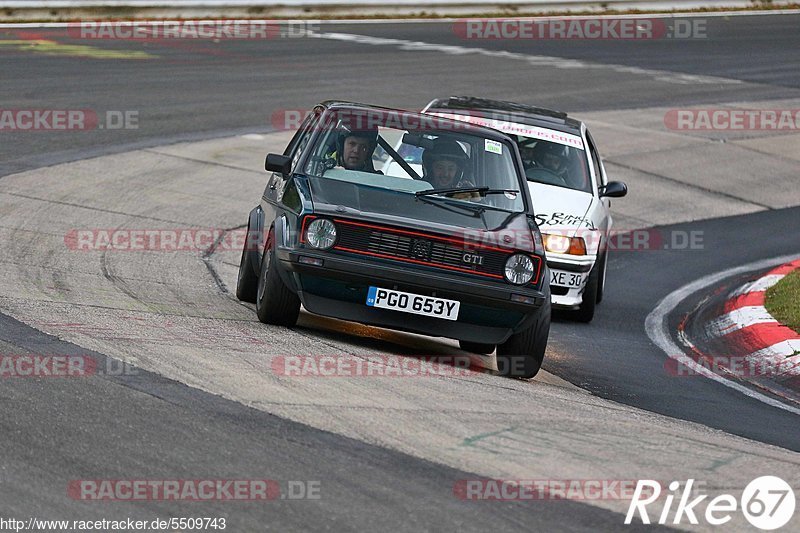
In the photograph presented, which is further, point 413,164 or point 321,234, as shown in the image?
point 413,164

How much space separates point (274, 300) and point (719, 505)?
11.1 ft

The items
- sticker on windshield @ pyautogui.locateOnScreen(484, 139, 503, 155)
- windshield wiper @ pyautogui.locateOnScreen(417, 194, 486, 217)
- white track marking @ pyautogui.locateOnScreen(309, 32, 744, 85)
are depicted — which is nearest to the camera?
windshield wiper @ pyautogui.locateOnScreen(417, 194, 486, 217)

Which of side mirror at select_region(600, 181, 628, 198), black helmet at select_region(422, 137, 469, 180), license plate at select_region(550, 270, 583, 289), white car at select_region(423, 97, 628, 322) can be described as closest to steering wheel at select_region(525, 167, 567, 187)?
white car at select_region(423, 97, 628, 322)

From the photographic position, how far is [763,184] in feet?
59.4

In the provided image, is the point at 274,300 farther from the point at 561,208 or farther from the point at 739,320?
the point at 739,320

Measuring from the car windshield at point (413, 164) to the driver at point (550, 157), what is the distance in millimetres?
2560

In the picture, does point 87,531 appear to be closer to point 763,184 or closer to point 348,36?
point 763,184

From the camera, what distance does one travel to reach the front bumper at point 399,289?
7.62 metres

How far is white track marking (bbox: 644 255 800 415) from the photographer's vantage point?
8.80 m

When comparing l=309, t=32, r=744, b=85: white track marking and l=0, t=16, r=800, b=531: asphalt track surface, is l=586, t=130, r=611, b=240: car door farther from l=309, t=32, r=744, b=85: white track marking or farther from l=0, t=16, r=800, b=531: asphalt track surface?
l=309, t=32, r=744, b=85: white track marking

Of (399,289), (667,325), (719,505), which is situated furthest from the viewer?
(667,325)

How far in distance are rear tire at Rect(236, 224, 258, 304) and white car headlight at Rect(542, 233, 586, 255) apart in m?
2.55

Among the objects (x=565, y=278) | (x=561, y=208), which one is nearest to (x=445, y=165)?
(x=565, y=278)

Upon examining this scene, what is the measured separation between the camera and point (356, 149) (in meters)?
8.80
